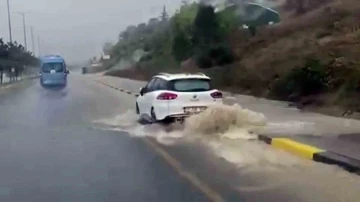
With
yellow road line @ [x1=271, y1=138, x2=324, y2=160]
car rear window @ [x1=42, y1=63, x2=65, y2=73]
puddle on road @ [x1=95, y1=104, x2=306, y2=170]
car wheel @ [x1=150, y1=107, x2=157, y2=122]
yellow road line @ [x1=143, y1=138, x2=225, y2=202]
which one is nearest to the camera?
yellow road line @ [x1=143, y1=138, x2=225, y2=202]

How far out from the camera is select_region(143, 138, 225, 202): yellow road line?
10289 mm

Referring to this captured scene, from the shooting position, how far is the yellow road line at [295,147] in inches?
573

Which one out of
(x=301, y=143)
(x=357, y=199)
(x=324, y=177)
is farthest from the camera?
(x=301, y=143)

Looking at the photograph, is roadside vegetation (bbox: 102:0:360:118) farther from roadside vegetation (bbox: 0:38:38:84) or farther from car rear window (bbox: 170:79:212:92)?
roadside vegetation (bbox: 0:38:38:84)

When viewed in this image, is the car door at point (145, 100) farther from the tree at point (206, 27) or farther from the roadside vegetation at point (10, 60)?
the roadside vegetation at point (10, 60)

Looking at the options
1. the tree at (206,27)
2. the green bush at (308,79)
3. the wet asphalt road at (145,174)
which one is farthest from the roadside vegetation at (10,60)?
the wet asphalt road at (145,174)

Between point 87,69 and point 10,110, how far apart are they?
162 meters

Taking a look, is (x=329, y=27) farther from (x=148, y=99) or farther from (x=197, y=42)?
(x=148, y=99)

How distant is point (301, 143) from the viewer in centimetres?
1600

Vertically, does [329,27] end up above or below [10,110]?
above

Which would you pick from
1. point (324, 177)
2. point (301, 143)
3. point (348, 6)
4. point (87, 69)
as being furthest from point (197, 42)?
point (87, 69)

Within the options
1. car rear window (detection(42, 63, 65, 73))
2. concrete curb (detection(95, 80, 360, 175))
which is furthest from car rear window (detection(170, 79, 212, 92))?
car rear window (detection(42, 63, 65, 73))

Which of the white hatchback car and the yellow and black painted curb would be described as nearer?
the yellow and black painted curb

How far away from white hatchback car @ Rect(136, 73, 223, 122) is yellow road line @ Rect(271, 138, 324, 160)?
5.21 m
